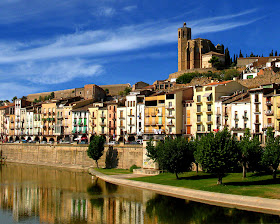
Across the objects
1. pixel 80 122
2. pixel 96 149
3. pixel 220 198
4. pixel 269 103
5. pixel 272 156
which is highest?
pixel 269 103

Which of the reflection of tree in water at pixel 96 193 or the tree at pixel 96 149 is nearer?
the reflection of tree in water at pixel 96 193

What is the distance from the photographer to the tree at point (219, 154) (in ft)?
172

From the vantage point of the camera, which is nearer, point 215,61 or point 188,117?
point 188,117

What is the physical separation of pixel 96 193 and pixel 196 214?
1774cm

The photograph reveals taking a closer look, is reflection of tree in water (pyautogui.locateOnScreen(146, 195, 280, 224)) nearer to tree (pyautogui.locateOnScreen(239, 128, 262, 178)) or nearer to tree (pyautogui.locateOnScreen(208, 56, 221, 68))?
tree (pyautogui.locateOnScreen(239, 128, 262, 178))

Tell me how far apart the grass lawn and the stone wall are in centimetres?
1350

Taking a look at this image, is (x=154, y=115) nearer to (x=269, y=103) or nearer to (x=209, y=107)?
(x=209, y=107)

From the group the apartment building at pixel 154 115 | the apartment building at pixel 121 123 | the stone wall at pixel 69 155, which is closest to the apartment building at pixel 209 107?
the apartment building at pixel 154 115

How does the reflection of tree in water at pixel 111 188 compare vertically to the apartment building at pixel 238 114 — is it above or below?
below

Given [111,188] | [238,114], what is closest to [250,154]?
[111,188]

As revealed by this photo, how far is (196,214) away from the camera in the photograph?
42344 millimetres

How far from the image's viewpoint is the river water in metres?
41.6

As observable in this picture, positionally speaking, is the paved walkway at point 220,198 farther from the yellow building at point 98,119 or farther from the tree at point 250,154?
the yellow building at point 98,119

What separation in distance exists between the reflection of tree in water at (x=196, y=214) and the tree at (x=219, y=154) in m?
6.40
